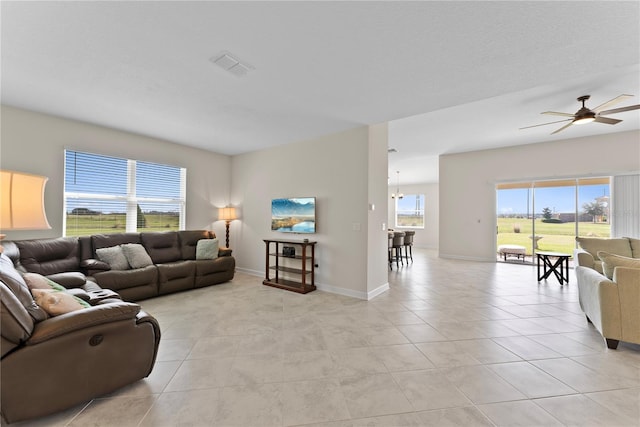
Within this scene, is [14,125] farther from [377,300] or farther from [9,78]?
[377,300]

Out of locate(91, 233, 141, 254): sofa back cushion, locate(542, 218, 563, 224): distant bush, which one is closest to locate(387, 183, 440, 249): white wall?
locate(542, 218, 563, 224): distant bush

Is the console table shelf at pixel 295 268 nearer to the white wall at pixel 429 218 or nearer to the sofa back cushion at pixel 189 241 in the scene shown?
the sofa back cushion at pixel 189 241

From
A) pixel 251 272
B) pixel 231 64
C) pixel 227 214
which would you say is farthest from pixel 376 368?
pixel 227 214

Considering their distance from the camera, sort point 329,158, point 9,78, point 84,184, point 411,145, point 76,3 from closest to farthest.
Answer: point 76,3 → point 9,78 → point 84,184 → point 329,158 → point 411,145

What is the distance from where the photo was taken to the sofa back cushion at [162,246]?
14.6 feet

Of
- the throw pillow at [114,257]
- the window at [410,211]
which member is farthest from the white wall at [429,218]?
the throw pillow at [114,257]

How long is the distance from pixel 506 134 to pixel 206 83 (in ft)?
19.6

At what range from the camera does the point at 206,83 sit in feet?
9.13

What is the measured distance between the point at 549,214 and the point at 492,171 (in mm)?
1718

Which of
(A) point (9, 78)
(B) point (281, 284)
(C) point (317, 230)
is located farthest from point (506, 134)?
(A) point (9, 78)

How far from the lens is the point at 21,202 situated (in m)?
1.75

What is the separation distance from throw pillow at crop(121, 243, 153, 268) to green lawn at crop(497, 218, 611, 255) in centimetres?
830

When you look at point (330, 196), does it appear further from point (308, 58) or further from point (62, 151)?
point (62, 151)

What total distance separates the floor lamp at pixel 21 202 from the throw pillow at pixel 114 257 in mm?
2228
